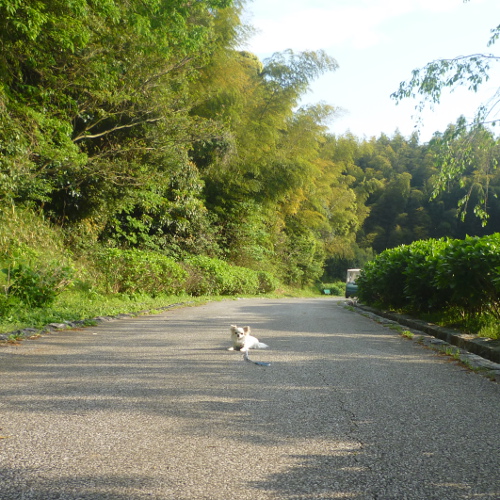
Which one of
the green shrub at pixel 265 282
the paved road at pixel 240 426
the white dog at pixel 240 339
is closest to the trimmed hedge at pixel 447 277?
the paved road at pixel 240 426

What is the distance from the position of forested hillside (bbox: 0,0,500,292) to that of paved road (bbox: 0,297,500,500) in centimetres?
497

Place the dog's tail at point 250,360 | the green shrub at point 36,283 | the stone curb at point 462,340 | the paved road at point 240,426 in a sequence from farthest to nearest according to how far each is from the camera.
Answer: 1. the green shrub at point 36,283
2. the stone curb at point 462,340
3. the dog's tail at point 250,360
4. the paved road at point 240,426

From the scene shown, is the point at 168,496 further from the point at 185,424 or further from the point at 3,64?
the point at 3,64

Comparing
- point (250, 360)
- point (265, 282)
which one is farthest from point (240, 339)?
point (265, 282)

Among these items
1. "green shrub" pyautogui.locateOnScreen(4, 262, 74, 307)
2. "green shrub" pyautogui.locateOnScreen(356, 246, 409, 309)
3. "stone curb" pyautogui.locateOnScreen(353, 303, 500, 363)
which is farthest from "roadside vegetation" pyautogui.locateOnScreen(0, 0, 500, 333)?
"green shrub" pyautogui.locateOnScreen(356, 246, 409, 309)

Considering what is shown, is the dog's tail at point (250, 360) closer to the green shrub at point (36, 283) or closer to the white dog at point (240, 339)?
the white dog at point (240, 339)

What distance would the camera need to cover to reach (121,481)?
2.34 meters

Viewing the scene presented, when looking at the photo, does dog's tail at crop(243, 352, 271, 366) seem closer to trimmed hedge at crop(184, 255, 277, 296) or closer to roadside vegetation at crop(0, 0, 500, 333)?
roadside vegetation at crop(0, 0, 500, 333)

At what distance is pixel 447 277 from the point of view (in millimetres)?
7934

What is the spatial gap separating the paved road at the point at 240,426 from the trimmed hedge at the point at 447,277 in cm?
202

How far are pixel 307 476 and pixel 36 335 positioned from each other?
Result: 5322 mm

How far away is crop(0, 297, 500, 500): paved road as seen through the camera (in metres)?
2.34

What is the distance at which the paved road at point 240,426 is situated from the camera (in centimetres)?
234

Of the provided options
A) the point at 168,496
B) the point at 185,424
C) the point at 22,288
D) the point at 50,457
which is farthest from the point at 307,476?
the point at 22,288
